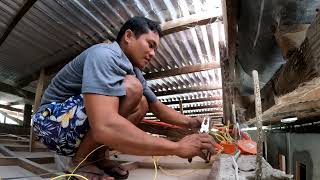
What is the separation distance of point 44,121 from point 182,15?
2096 mm

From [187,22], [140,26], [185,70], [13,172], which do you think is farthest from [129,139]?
[185,70]

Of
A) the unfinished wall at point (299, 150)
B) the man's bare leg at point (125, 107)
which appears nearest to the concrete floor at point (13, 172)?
the man's bare leg at point (125, 107)

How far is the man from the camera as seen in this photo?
1.44m

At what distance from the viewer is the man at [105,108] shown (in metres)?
1.44

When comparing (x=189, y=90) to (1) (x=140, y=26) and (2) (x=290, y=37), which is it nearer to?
(1) (x=140, y=26)

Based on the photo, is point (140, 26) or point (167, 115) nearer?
point (140, 26)

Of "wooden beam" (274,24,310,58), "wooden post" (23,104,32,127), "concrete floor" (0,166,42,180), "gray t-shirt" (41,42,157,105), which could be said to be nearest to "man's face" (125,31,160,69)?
"gray t-shirt" (41,42,157,105)

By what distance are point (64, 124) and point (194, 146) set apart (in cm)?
84

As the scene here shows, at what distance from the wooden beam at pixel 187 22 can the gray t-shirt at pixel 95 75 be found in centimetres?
164

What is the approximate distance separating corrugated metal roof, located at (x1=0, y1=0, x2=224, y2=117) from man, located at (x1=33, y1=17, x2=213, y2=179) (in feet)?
4.13

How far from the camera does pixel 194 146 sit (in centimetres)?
150

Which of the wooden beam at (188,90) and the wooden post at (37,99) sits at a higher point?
the wooden beam at (188,90)

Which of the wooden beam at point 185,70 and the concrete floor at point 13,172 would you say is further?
the wooden beam at point 185,70

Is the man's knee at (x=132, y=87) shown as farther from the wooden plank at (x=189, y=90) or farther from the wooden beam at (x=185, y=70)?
the wooden plank at (x=189, y=90)
